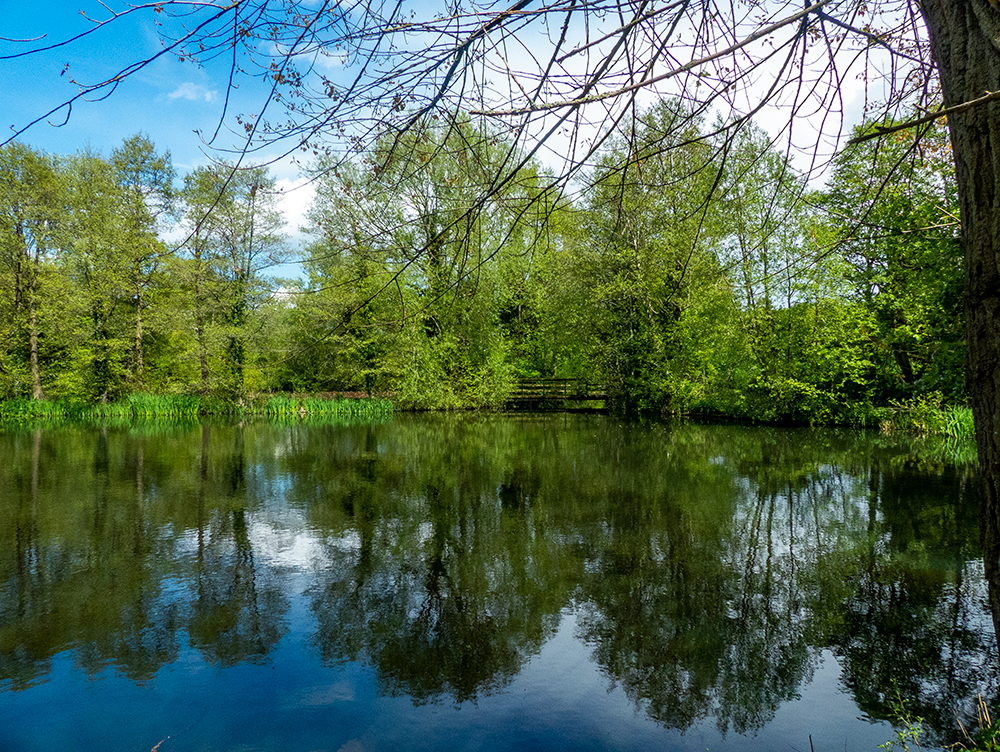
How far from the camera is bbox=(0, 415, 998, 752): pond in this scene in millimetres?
2953

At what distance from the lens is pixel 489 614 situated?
4133 millimetres

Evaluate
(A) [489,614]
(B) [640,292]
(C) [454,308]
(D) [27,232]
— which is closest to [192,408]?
(D) [27,232]

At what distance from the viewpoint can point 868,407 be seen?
16.8 metres

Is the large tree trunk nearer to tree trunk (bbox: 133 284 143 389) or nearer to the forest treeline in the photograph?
the forest treeline

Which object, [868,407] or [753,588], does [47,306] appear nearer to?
[753,588]

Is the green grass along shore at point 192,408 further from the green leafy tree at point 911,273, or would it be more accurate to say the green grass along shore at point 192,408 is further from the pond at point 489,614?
the green leafy tree at point 911,273

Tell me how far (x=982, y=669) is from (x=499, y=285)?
71.0 feet

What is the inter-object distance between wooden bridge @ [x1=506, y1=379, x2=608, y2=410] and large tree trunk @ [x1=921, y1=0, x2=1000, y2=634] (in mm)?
24273

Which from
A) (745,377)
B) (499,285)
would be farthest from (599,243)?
(745,377)

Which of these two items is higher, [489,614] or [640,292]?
[640,292]

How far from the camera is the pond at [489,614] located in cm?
295

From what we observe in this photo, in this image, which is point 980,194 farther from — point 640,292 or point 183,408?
point 183,408

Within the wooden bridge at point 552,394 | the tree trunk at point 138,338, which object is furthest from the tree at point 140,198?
the wooden bridge at point 552,394

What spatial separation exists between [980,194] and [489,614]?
3.57 m
